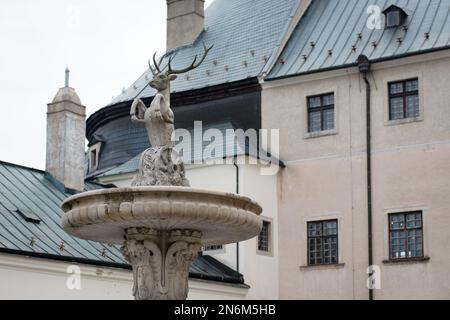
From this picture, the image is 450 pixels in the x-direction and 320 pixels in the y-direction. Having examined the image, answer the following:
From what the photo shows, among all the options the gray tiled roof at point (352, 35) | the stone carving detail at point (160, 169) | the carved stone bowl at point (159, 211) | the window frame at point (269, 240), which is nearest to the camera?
the carved stone bowl at point (159, 211)

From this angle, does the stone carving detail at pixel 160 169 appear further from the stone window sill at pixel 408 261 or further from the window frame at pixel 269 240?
the window frame at pixel 269 240

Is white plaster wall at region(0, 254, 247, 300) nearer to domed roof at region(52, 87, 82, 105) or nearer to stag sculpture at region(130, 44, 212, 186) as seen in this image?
domed roof at region(52, 87, 82, 105)

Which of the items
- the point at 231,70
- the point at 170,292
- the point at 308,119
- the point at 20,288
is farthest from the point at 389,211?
the point at 170,292

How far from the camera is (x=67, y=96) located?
31.3 metres

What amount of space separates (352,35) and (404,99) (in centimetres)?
307

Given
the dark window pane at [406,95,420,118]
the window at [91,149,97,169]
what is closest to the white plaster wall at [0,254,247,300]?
the dark window pane at [406,95,420,118]

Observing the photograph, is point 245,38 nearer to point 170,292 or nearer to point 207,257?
point 207,257

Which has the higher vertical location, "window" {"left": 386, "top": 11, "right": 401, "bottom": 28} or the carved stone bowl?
"window" {"left": 386, "top": 11, "right": 401, "bottom": 28}

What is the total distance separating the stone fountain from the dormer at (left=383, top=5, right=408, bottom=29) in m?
15.3

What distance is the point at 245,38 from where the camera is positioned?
3559cm

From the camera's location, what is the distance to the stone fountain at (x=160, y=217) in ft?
52.7

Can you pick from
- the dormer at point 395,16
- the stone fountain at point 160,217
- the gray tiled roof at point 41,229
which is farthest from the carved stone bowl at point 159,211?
the dormer at point 395,16

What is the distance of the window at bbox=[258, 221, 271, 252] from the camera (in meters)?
32.0

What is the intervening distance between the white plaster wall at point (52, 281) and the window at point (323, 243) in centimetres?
633
